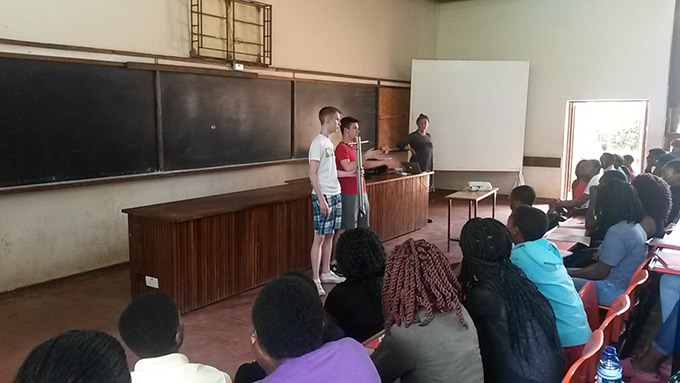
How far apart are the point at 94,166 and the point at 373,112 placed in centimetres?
472

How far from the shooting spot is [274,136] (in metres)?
6.51

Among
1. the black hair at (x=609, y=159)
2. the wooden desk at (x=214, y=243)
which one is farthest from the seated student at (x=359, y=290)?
the black hair at (x=609, y=159)

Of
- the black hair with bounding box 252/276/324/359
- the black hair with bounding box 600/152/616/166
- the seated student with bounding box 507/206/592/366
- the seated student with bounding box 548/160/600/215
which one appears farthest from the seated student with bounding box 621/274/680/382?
the black hair with bounding box 600/152/616/166

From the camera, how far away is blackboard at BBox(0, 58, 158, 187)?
4062mm

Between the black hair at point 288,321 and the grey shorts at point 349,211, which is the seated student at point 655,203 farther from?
the black hair at point 288,321

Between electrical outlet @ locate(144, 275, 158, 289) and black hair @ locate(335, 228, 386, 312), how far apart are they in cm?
202

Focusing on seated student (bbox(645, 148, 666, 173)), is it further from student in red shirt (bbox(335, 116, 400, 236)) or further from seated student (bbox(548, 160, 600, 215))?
student in red shirt (bbox(335, 116, 400, 236))

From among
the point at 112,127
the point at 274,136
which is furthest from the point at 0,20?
the point at 274,136

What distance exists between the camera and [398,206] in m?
6.15

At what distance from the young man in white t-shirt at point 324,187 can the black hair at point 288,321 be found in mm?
2661

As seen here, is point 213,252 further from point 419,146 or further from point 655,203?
point 419,146

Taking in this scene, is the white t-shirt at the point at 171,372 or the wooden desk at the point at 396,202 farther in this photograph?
the wooden desk at the point at 396,202

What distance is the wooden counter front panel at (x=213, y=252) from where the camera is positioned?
12.1 ft

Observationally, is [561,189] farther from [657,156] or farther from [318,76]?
[318,76]
